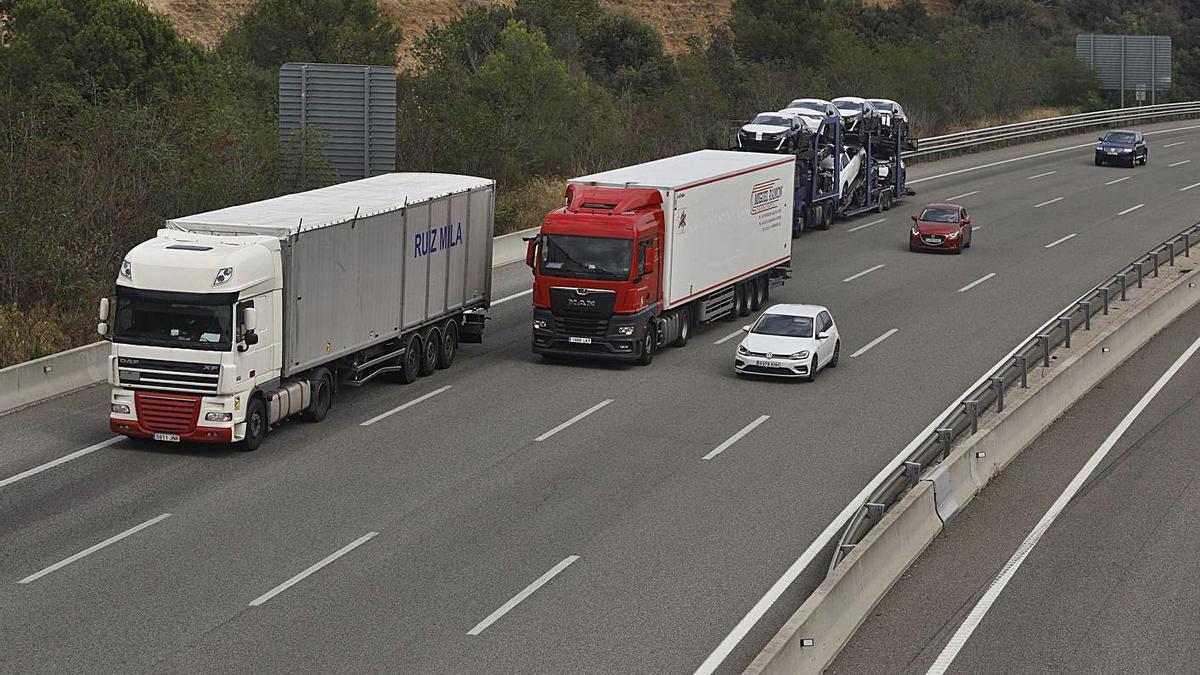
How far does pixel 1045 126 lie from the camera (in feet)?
257

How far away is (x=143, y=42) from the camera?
5100 cm

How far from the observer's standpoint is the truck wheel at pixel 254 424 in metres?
24.1

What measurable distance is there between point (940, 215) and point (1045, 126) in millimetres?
35067

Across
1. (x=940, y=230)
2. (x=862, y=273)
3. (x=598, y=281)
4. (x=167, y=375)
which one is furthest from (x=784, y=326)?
(x=940, y=230)

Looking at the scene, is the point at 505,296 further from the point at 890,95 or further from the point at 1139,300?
the point at 890,95

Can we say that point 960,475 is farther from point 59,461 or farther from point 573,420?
point 59,461

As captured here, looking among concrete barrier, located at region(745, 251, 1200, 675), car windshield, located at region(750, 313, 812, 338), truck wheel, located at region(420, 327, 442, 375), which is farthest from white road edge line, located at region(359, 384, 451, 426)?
concrete barrier, located at region(745, 251, 1200, 675)

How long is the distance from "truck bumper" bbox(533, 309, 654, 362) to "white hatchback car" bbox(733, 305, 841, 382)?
2030mm

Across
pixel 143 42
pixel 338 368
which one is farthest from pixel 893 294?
pixel 143 42

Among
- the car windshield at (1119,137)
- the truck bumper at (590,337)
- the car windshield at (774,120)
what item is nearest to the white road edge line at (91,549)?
the truck bumper at (590,337)

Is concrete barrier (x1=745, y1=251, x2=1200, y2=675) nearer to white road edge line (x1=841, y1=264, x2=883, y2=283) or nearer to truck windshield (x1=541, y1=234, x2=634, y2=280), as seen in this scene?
white road edge line (x1=841, y1=264, x2=883, y2=283)

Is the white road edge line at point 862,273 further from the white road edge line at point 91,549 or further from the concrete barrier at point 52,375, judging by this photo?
the white road edge line at point 91,549

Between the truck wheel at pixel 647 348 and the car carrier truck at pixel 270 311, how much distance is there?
13.4 ft

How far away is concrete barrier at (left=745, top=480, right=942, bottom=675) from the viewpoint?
14.4 metres
